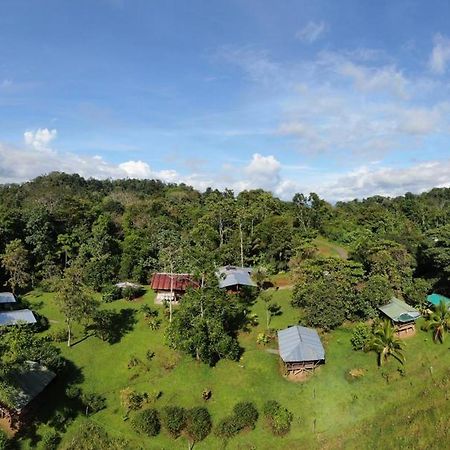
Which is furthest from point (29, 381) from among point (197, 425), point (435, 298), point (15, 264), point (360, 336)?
point (435, 298)

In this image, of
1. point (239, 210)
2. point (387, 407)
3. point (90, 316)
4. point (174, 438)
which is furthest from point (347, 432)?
point (239, 210)

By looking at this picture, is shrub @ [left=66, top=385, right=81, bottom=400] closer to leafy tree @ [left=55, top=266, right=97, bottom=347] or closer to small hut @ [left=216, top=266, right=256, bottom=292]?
leafy tree @ [left=55, top=266, right=97, bottom=347]

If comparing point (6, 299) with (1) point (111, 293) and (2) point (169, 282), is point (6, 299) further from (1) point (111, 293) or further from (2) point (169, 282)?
(2) point (169, 282)

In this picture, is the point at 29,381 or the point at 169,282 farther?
the point at 169,282

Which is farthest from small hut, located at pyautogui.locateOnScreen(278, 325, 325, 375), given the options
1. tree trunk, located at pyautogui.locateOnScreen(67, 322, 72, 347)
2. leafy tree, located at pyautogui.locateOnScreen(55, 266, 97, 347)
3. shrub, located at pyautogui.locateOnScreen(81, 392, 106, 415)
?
tree trunk, located at pyautogui.locateOnScreen(67, 322, 72, 347)

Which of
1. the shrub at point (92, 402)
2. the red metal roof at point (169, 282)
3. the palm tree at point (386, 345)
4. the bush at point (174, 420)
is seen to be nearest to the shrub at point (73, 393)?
the shrub at point (92, 402)

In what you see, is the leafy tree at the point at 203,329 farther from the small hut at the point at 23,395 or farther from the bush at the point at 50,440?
the bush at the point at 50,440
